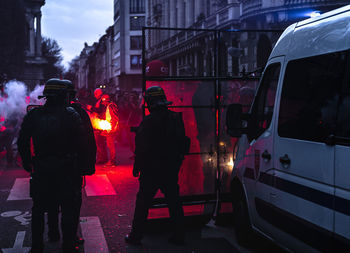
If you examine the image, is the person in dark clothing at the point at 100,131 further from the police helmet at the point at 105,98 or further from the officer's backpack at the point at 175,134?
the officer's backpack at the point at 175,134

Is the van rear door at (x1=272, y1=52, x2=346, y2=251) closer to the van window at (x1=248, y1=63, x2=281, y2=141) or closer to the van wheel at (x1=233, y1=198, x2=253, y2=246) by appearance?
→ the van window at (x1=248, y1=63, x2=281, y2=141)

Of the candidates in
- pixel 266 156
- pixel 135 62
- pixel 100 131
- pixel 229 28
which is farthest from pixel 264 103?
pixel 135 62

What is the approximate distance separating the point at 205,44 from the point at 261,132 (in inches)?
1204

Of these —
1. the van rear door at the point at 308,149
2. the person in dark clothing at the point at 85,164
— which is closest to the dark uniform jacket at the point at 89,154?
the person in dark clothing at the point at 85,164

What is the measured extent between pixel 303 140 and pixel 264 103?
3.41ft

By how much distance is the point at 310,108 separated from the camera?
3633 mm

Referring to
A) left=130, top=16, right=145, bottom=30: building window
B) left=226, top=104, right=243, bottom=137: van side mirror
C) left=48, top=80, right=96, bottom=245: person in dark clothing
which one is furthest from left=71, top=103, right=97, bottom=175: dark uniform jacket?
left=130, top=16, right=145, bottom=30: building window

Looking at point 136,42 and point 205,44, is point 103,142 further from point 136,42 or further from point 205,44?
point 136,42

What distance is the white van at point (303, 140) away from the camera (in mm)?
3221

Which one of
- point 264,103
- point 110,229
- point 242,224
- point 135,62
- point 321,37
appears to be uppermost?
point 135,62

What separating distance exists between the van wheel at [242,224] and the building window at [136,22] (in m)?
75.6

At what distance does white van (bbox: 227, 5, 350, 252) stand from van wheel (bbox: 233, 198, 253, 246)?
0.06m

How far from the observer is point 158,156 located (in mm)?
5051

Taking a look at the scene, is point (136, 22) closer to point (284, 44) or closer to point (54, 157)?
point (54, 157)
